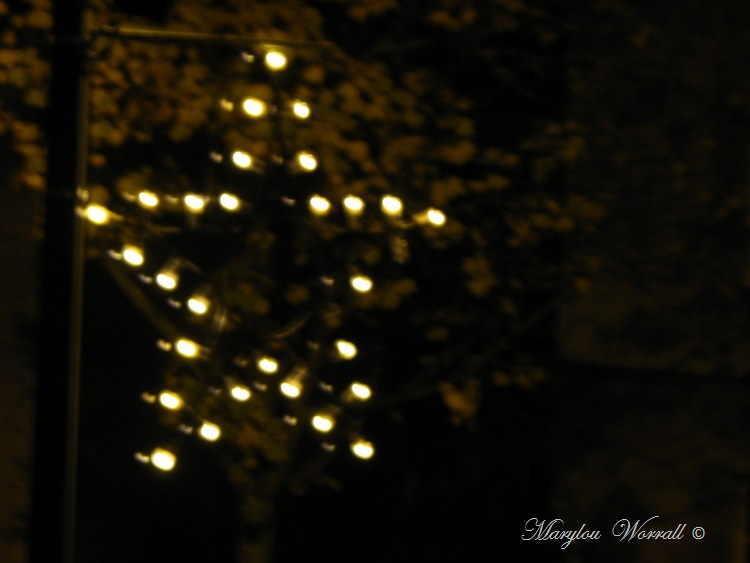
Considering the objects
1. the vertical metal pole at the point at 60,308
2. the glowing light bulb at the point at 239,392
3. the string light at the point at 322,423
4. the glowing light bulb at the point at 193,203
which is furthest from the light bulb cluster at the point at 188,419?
the vertical metal pole at the point at 60,308

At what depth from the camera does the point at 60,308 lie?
4340mm

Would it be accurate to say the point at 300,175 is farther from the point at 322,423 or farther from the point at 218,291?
the point at 322,423

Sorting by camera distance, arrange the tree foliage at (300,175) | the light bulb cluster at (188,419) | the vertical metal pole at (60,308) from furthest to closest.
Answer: the tree foliage at (300,175) → the light bulb cluster at (188,419) → the vertical metal pole at (60,308)

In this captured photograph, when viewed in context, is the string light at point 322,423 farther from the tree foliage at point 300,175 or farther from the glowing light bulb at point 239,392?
the tree foliage at point 300,175

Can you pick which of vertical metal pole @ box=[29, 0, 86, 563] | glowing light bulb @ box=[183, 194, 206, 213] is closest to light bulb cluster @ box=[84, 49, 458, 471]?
glowing light bulb @ box=[183, 194, 206, 213]

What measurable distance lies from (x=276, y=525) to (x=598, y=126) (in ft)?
17.6

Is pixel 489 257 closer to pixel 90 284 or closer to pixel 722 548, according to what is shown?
pixel 722 548

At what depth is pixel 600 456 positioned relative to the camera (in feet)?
28.1

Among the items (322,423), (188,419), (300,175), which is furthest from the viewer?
(300,175)

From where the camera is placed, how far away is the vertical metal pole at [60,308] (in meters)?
4.32

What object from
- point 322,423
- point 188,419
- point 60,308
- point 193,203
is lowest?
point 60,308

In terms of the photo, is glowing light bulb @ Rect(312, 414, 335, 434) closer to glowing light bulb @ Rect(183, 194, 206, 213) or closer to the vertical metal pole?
glowing light bulb @ Rect(183, 194, 206, 213)

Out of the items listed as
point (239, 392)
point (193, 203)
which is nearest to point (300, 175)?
point (193, 203)

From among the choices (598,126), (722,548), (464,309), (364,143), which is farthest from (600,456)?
(364,143)
